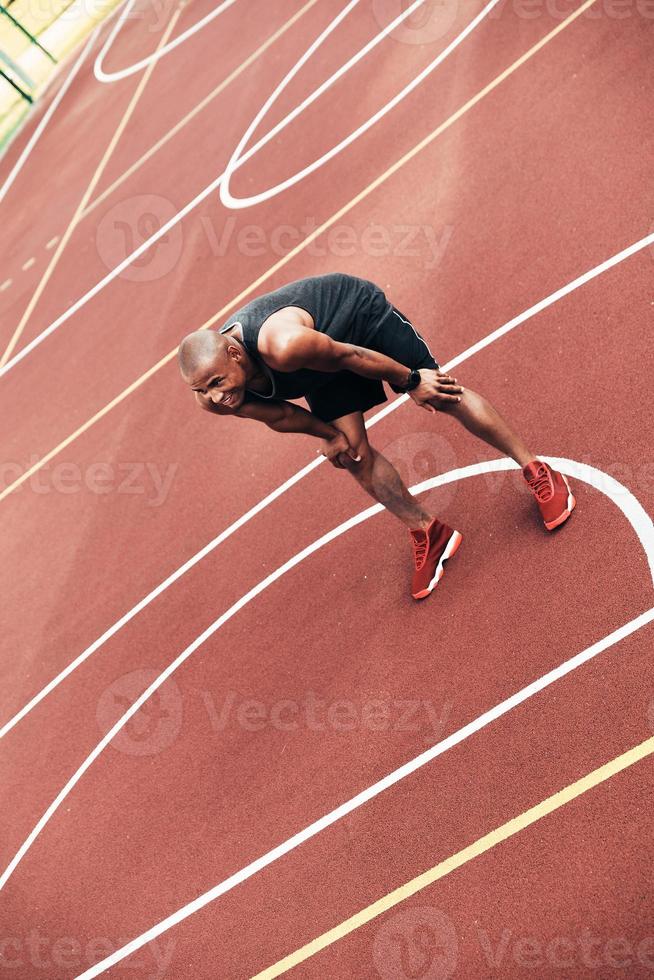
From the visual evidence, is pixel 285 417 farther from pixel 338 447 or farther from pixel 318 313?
pixel 318 313

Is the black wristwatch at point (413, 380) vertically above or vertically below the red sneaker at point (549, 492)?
above

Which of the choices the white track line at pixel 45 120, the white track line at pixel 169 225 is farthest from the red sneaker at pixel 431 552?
the white track line at pixel 45 120

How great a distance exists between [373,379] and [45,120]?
12848 millimetres

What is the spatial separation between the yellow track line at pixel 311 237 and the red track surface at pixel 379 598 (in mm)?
94

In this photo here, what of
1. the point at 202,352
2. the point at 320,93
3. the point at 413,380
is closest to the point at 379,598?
the point at 413,380

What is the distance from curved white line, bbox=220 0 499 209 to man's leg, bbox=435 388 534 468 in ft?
16.3

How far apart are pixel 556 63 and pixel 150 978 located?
7.26 metres

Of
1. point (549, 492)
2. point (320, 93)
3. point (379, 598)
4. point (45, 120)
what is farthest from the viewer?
point (45, 120)

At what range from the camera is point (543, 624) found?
411 cm

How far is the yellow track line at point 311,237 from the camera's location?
7.30 metres

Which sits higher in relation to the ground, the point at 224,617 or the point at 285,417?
the point at 285,417

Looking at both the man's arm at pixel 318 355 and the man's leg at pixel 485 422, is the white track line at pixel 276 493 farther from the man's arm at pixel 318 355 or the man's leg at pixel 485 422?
the man's arm at pixel 318 355

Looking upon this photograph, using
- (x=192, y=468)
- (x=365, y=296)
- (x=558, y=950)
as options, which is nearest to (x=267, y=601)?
(x=192, y=468)

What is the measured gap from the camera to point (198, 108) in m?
10.9
